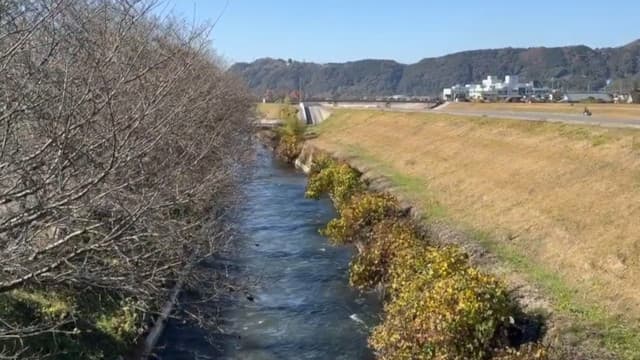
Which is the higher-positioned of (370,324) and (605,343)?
(605,343)

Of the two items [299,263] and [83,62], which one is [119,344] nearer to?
[83,62]

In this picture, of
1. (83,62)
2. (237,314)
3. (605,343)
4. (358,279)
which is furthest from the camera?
(358,279)

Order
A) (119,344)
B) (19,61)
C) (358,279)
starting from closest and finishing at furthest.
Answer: (19,61)
(119,344)
(358,279)

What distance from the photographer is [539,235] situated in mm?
17328

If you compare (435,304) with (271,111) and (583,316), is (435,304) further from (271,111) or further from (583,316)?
(271,111)

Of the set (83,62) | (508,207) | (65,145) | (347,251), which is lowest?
(347,251)

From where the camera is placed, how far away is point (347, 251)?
23297 millimetres

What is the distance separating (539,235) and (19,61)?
42.7 feet

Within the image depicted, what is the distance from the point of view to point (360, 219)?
73.2ft

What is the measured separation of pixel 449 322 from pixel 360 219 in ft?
34.8

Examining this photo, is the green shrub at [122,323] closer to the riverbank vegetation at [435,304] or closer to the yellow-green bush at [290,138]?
the riverbank vegetation at [435,304]

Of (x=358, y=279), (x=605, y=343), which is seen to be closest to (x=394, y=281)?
(x=358, y=279)

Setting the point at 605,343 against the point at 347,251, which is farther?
the point at 347,251

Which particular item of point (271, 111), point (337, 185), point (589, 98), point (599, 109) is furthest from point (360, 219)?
point (589, 98)
